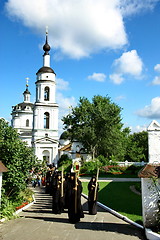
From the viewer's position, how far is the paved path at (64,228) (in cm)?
678

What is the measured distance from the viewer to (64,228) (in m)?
7.63

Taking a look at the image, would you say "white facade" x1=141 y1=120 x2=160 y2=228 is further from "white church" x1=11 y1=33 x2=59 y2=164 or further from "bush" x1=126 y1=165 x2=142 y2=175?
"white church" x1=11 y1=33 x2=59 y2=164

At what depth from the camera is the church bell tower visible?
39844 mm

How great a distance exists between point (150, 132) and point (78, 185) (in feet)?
10.9

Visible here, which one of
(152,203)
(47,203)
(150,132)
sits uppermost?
(150,132)

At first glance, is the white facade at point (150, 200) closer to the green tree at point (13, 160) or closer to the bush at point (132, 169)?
the green tree at point (13, 160)

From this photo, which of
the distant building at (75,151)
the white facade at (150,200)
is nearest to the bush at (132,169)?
the distant building at (75,151)

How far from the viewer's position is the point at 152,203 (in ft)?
23.1

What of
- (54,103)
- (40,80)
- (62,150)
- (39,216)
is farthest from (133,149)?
(39,216)

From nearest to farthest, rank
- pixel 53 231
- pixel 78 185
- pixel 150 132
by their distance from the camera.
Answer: pixel 53 231, pixel 150 132, pixel 78 185

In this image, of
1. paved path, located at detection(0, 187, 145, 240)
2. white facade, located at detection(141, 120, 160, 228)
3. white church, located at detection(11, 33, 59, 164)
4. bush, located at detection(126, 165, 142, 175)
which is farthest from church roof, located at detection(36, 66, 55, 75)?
white facade, located at detection(141, 120, 160, 228)

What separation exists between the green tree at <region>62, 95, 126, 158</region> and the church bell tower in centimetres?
301

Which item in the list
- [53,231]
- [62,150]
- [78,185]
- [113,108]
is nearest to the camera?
[53,231]

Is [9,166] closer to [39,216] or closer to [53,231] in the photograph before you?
[39,216]
